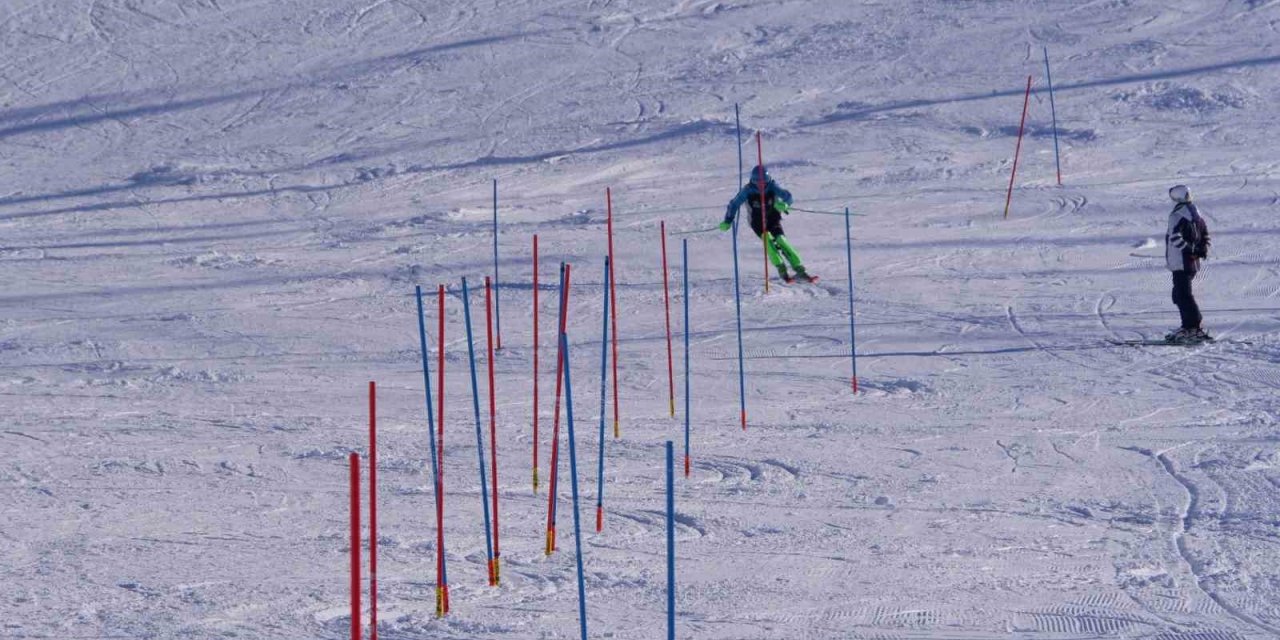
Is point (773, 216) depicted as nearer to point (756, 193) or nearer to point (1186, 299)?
point (756, 193)

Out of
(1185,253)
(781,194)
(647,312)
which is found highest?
(781,194)

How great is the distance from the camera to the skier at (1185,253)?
11.1 meters

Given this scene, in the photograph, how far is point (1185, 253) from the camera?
439 inches

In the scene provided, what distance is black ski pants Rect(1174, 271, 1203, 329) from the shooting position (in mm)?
11266

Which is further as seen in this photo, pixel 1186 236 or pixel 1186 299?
pixel 1186 299

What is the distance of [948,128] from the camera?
20078 millimetres

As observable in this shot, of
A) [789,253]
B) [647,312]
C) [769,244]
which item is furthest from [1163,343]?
[647,312]

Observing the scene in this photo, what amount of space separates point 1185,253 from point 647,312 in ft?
13.4

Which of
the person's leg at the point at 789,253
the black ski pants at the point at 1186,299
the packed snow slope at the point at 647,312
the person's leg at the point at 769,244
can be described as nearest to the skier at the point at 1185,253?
the black ski pants at the point at 1186,299

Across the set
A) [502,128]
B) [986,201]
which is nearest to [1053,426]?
[986,201]

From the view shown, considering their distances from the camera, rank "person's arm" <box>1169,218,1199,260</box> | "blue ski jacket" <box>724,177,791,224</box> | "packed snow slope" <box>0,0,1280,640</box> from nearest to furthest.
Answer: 1. "packed snow slope" <box>0,0,1280,640</box>
2. "person's arm" <box>1169,218,1199,260</box>
3. "blue ski jacket" <box>724,177,791,224</box>

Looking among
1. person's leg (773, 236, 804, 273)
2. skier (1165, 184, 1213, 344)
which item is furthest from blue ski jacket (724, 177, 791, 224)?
skier (1165, 184, 1213, 344)

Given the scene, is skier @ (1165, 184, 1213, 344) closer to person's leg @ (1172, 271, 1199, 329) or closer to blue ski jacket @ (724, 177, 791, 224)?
person's leg @ (1172, 271, 1199, 329)

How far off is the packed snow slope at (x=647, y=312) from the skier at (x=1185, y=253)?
0.23m
